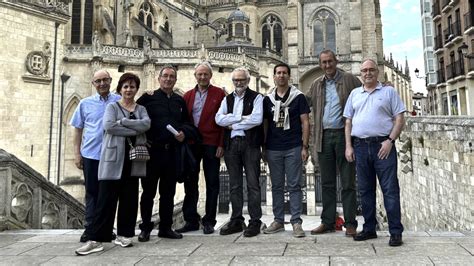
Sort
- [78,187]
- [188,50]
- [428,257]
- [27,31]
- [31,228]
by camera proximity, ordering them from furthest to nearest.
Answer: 1. [188,50]
2. [78,187]
3. [27,31]
4. [31,228]
5. [428,257]

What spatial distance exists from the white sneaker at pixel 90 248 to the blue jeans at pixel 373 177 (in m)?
3.02

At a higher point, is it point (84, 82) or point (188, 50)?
point (188, 50)

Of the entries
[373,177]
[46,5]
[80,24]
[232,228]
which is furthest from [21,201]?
[80,24]

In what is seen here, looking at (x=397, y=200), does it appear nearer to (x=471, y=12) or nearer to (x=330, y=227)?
(x=330, y=227)

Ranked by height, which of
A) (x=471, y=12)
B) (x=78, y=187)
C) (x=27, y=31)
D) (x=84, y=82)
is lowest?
(x=78, y=187)

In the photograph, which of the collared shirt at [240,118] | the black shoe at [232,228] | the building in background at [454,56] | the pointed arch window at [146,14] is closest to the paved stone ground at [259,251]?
the black shoe at [232,228]

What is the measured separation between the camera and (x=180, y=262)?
3514mm

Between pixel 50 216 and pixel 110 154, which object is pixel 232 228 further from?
pixel 50 216

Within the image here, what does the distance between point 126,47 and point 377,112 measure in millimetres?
19186

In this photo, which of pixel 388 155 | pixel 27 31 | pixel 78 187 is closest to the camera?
pixel 388 155

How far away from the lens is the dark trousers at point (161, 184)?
15.0ft

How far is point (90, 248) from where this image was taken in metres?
3.92

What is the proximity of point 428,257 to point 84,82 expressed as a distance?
19690mm

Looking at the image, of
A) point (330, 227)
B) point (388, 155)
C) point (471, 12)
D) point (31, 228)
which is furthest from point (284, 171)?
point (471, 12)
